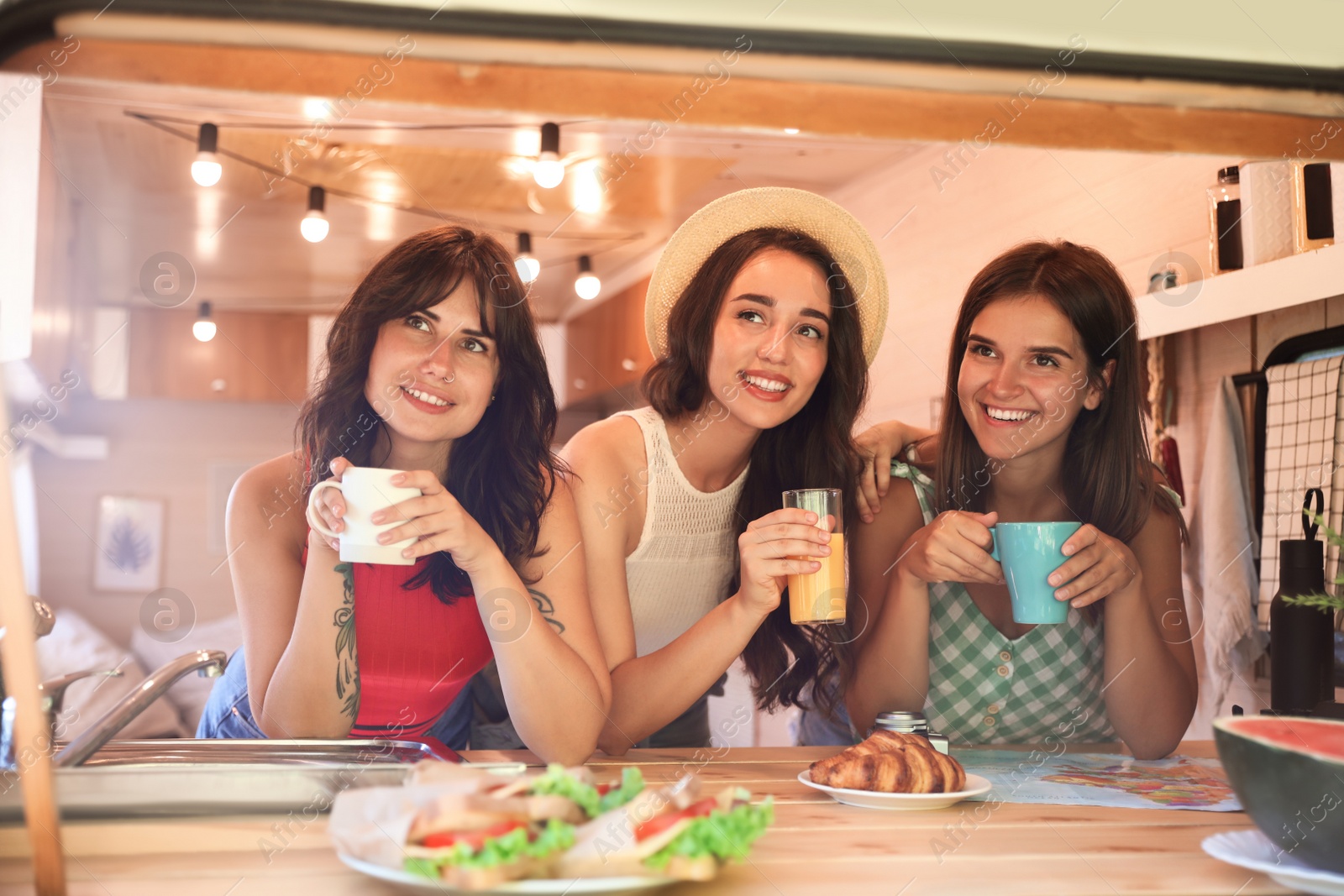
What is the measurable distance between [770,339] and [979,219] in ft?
5.42

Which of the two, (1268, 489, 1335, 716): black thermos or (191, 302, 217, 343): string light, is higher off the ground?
(191, 302, 217, 343): string light

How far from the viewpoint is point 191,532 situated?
15.8ft

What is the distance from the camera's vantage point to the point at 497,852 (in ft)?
1.63

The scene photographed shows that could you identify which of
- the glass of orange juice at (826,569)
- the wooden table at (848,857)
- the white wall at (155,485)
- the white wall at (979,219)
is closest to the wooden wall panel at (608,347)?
the white wall at (979,219)

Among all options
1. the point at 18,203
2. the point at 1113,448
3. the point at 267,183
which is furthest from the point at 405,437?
the point at 267,183

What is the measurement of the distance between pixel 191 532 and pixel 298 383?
86 centimetres

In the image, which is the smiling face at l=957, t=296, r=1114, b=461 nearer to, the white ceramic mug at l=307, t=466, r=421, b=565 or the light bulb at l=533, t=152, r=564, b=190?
the white ceramic mug at l=307, t=466, r=421, b=565

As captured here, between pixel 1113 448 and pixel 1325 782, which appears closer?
pixel 1325 782

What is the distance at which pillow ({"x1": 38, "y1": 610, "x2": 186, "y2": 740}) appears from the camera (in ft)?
10.4

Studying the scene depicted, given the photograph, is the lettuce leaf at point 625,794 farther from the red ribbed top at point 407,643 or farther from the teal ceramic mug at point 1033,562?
the red ribbed top at point 407,643

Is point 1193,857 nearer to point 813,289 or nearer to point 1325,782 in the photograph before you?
point 1325,782

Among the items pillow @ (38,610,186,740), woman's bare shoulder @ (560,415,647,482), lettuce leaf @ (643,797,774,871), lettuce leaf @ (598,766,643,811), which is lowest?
pillow @ (38,610,186,740)

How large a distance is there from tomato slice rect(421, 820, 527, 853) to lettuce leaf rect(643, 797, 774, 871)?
3.0 inches

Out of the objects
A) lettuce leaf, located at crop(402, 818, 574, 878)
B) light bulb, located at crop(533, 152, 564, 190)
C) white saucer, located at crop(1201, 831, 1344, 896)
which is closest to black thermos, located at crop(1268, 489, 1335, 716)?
white saucer, located at crop(1201, 831, 1344, 896)
